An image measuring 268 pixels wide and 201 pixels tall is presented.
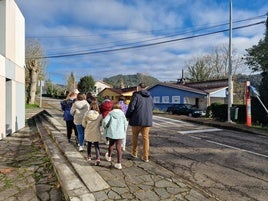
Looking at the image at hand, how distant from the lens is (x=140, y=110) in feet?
19.6

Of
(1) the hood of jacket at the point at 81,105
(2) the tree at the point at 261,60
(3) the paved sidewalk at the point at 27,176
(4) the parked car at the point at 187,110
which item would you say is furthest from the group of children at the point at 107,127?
(4) the parked car at the point at 187,110

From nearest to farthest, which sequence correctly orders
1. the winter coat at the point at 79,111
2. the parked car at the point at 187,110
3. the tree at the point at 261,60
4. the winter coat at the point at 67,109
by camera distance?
the winter coat at the point at 79,111 < the winter coat at the point at 67,109 < the tree at the point at 261,60 < the parked car at the point at 187,110

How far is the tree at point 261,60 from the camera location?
18781mm

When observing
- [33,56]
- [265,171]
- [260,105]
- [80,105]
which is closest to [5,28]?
[80,105]

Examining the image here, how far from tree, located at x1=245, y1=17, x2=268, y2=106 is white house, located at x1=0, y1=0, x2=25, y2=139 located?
1620 centimetres

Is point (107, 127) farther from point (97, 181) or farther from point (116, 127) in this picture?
point (97, 181)

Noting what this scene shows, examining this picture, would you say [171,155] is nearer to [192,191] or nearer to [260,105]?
[192,191]

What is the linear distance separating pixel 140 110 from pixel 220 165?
2541 mm

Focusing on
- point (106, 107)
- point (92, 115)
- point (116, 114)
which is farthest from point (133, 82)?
point (116, 114)

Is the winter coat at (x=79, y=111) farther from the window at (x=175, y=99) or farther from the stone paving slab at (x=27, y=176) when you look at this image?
the window at (x=175, y=99)

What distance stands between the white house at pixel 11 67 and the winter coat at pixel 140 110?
22.2 ft

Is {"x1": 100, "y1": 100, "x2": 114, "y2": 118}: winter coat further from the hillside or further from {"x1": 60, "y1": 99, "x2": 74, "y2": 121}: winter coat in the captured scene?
the hillside

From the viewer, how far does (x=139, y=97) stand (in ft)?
19.8

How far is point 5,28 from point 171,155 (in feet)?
28.4
